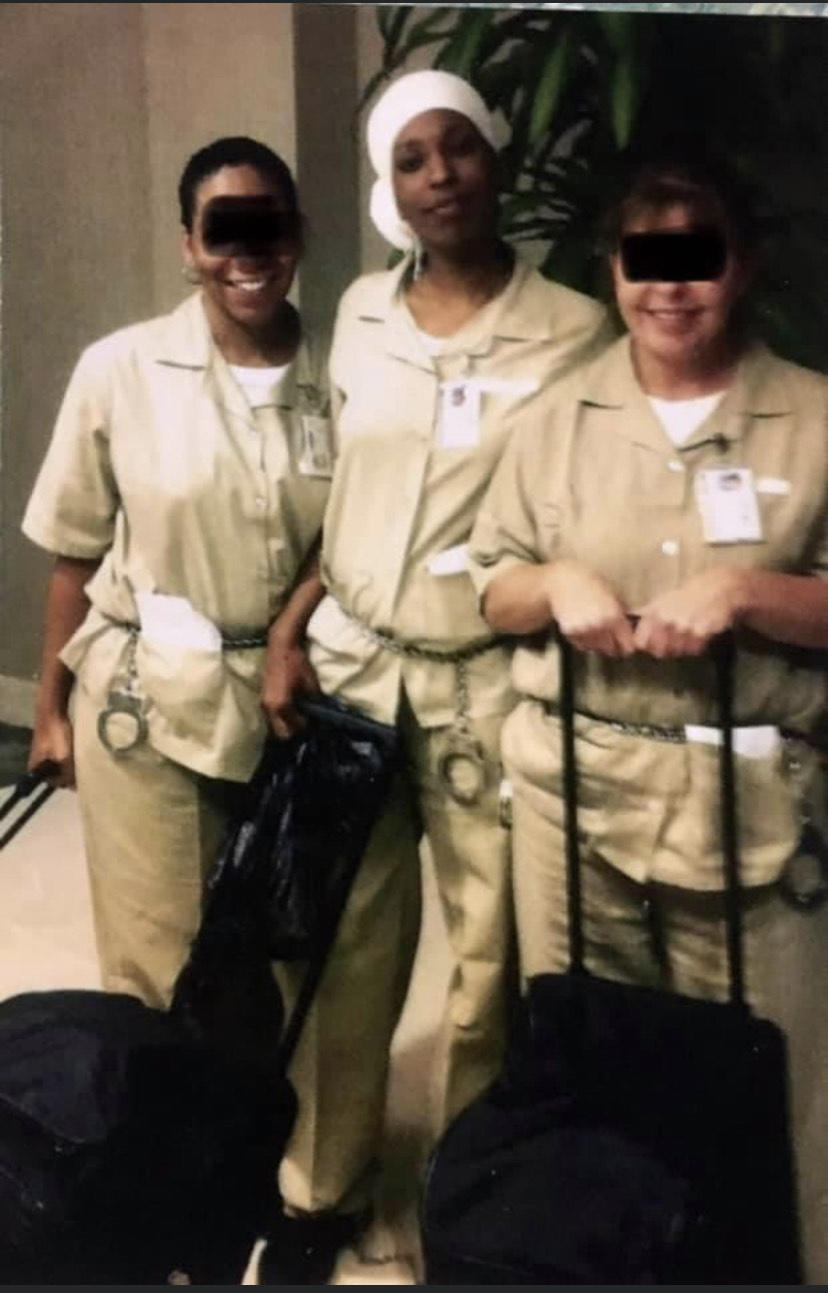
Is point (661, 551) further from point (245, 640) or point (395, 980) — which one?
point (395, 980)

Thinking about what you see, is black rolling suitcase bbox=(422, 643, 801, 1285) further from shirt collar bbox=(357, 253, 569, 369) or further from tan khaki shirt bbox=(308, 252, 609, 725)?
shirt collar bbox=(357, 253, 569, 369)

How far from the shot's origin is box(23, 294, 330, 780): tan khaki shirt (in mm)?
1512

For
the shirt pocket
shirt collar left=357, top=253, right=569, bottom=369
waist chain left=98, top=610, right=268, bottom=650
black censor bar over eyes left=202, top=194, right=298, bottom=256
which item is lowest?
the shirt pocket

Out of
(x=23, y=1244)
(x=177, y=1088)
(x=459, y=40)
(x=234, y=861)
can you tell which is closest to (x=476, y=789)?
(x=234, y=861)

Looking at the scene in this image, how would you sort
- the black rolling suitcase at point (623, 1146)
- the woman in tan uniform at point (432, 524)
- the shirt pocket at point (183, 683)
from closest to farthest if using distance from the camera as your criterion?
the black rolling suitcase at point (623, 1146) → the woman in tan uniform at point (432, 524) → the shirt pocket at point (183, 683)

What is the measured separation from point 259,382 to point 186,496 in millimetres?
142

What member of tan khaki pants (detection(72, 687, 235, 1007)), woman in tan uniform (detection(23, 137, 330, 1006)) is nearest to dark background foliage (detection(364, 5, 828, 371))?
woman in tan uniform (detection(23, 137, 330, 1006))

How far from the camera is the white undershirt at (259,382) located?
1512mm

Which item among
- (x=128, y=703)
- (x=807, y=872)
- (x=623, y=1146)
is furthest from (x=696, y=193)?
(x=623, y=1146)

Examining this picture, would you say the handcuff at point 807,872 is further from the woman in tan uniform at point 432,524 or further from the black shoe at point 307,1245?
the black shoe at point 307,1245

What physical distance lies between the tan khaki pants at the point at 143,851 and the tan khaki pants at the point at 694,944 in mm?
368

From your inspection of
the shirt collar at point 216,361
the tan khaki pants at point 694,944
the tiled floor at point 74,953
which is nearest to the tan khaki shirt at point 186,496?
the shirt collar at point 216,361

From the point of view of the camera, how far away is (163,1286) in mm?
1480

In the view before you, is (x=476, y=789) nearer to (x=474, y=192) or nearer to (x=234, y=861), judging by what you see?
(x=234, y=861)
